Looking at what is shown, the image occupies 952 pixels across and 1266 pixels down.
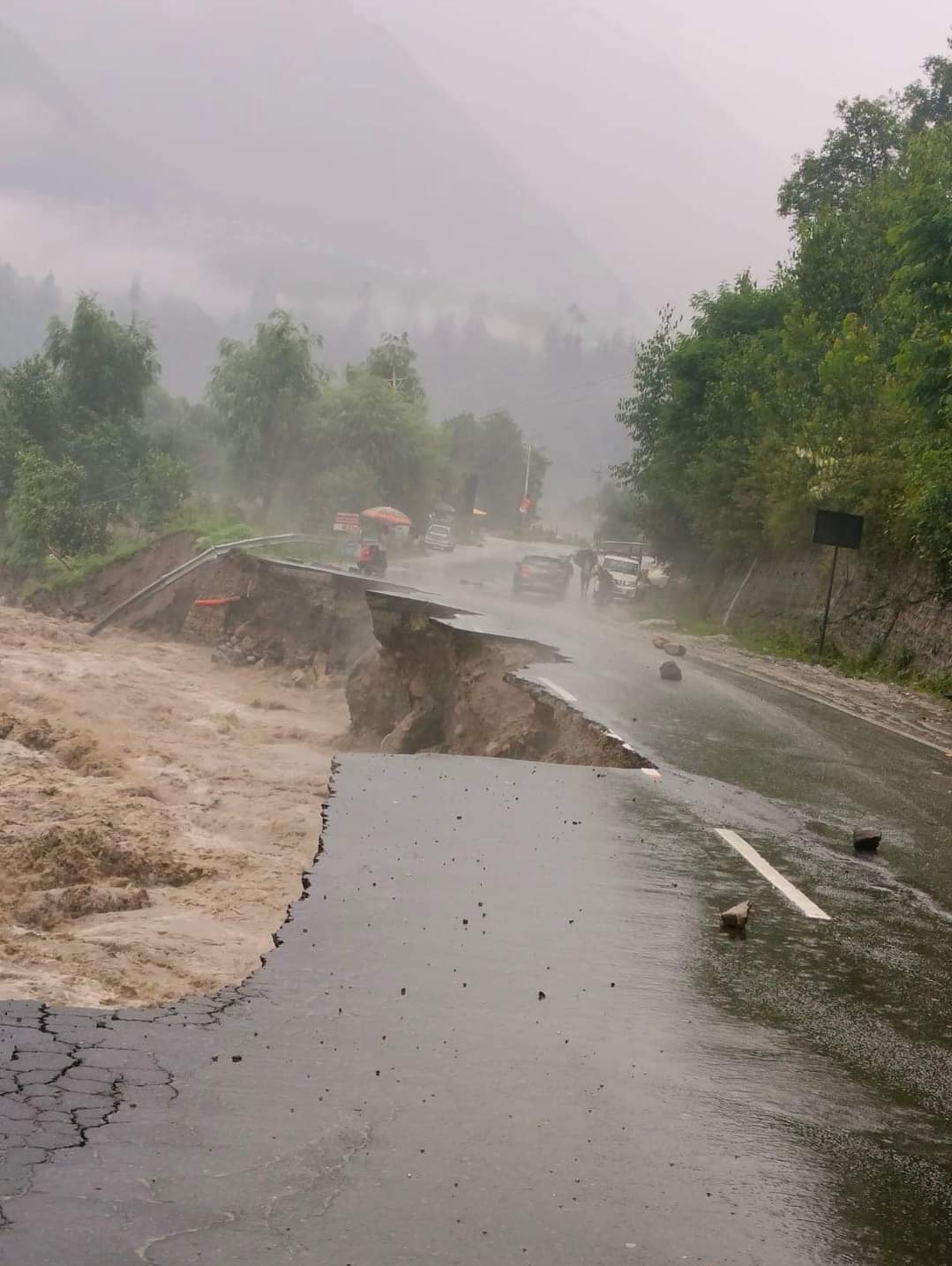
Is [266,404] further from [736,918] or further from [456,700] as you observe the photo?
[736,918]

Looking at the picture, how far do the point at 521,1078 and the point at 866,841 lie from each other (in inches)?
213

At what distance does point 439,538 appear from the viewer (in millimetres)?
83250

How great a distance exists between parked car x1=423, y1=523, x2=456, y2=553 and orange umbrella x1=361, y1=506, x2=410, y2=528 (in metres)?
10.8

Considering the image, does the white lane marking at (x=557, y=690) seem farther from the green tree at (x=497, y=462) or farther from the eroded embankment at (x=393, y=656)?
the green tree at (x=497, y=462)

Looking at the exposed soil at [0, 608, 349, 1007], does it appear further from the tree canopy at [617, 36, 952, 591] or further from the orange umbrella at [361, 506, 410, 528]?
the orange umbrella at [361, 506, 410, 528]

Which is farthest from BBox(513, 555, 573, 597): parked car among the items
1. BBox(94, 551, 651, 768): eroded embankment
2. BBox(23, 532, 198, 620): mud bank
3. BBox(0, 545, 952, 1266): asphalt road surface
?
BBox(0, 545, 952, 1266): asphalt road surface

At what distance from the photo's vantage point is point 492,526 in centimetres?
15262

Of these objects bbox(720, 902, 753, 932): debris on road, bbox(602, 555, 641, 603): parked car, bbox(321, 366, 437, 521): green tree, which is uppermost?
bbox(321, 366, 437, 521): green tree

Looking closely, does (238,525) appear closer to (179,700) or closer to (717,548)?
(717,548)

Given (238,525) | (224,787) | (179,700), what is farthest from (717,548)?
(224,787)

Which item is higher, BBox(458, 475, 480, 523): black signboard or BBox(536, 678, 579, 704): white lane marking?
BBox(458, 475, 480, 523): black signboard

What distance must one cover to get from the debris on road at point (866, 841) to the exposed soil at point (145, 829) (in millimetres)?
3841

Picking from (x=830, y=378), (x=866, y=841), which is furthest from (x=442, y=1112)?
(x=830, y=378)

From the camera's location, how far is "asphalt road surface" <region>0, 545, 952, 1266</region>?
12.4ft
